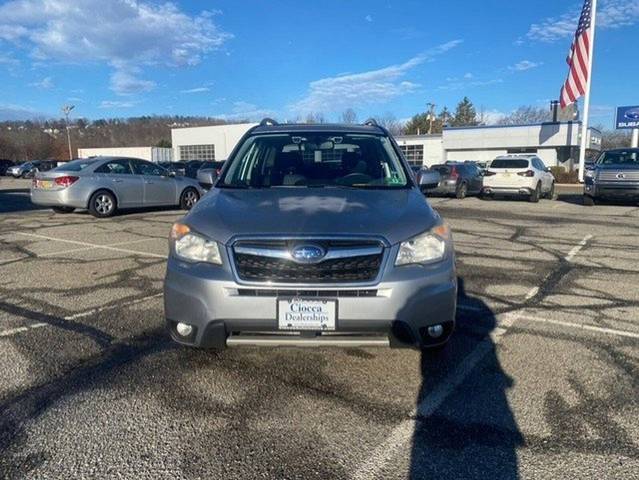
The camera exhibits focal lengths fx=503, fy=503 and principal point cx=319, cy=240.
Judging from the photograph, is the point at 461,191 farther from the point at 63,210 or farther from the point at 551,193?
the point at 63,210

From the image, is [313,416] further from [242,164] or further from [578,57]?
[578,57]

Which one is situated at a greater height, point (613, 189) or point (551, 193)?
point (613, 189)

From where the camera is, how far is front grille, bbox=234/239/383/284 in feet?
9.85

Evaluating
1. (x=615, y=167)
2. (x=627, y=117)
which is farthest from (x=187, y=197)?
(x=627, y=117)

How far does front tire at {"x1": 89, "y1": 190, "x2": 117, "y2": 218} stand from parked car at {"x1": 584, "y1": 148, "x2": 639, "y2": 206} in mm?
14384

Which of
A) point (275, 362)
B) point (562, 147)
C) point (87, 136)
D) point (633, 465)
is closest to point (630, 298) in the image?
point (633, 465)

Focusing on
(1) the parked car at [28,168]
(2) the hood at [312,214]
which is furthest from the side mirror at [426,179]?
(1) the parked car at [28,168]

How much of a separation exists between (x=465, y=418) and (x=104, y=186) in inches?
436

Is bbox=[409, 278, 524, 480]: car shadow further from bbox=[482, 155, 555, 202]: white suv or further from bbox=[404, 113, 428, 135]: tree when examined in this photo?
bbox=[404, 113, 428, 135]: tree

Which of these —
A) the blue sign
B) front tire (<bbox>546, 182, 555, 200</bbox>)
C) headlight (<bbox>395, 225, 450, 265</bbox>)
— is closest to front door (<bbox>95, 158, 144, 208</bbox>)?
headlight (<bbox>395, 225, 450, 265</bbox>)

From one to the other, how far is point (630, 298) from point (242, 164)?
14.6ft

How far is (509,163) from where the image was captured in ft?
60.7

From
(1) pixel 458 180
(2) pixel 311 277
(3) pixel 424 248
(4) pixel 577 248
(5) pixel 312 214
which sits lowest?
(4) pixel 577 248

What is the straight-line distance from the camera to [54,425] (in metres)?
2.84
